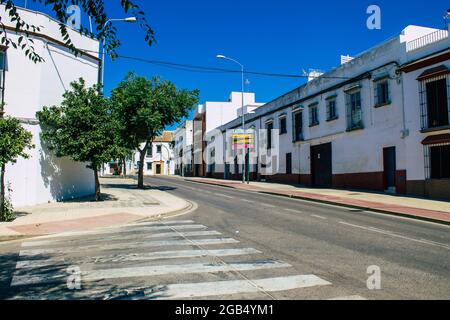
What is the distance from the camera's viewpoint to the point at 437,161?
18.4 meters

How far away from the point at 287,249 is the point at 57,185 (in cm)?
1350

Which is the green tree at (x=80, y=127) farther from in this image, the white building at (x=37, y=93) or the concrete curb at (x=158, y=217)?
the concrete curb at (x=158, y=217)

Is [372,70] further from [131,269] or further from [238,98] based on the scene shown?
[238,98]

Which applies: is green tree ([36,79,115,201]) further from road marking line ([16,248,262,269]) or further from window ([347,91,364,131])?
window ([347,91,364,131])

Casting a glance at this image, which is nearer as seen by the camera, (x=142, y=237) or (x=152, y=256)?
(x=152, y=256)

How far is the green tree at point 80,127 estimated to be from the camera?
16266 mm

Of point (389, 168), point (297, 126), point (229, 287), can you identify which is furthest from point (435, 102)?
point (229, 287)

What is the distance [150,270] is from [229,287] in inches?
62.6

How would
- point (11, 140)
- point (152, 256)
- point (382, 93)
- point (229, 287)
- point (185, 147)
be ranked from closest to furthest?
point (229, 287)
point (152, 256)
point (11, 140)
point (382, 93)
point (185, 147)

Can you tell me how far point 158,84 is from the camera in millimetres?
26875

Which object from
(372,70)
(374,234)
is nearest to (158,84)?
(372,70)

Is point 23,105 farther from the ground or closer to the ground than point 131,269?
farther from the ground

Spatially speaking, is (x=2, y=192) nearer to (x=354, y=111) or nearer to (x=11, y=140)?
(x=11, y=140)
